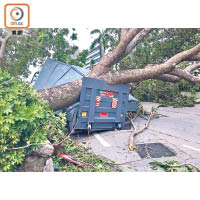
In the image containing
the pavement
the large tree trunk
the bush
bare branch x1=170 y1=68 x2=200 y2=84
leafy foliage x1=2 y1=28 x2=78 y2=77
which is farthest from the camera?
leafy foliage x1=2 y1=28 x2=78 y2=77

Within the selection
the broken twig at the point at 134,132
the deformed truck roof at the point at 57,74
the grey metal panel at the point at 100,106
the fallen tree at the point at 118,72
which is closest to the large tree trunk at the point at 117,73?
the fallen tree at the point at 118,72

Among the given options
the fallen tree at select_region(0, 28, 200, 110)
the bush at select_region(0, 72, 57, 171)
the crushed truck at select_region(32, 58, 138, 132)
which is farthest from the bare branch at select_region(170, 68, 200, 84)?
the bush at select_region(0, 72, 57, 171)

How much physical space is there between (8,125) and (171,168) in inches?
81.8

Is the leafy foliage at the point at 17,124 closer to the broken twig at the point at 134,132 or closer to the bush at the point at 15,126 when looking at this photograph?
the bush at the point at 15,126

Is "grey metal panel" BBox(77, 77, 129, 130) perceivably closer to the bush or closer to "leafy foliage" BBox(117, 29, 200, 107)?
"leafy foliage" BBox(117, 29, 200, 107)

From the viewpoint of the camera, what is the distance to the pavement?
237 cm

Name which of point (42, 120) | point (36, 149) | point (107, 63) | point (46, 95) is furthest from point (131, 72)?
point (36, 149)

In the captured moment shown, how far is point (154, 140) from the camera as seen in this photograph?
3143 mm

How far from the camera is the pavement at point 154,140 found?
2369 millimetres

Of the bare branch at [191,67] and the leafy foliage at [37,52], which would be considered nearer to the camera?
the leafy foliage at [37,52]

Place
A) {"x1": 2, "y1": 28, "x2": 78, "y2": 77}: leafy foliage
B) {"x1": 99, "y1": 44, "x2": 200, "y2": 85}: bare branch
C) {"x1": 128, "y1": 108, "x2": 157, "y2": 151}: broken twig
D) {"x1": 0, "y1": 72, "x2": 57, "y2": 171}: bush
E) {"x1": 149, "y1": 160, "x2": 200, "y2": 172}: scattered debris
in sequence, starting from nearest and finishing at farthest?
{"x1": 0, "y1": 72, "x2": 57, "y2": 171}: bush < {"x1": 149, "y1": 160, "x2": 200, "y2": 172}: scattered debris < {"x1": 128, "y1": 108, "x2": 157, "y2": 151}: broken twig < {"x1": 99, "y1": 44, "x2": 200, "y2": 85}: bare branch < {"x1": 2, "y1": 28, "x2": 78, "y2": 77}: leafy foliage

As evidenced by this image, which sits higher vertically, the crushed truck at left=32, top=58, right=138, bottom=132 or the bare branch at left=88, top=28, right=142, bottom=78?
the bare branch at left=88, top=28, right=142, bottom=78

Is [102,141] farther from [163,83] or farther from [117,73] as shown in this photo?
[163,83]

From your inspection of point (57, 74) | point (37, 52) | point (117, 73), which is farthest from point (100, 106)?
point (37, 52)
